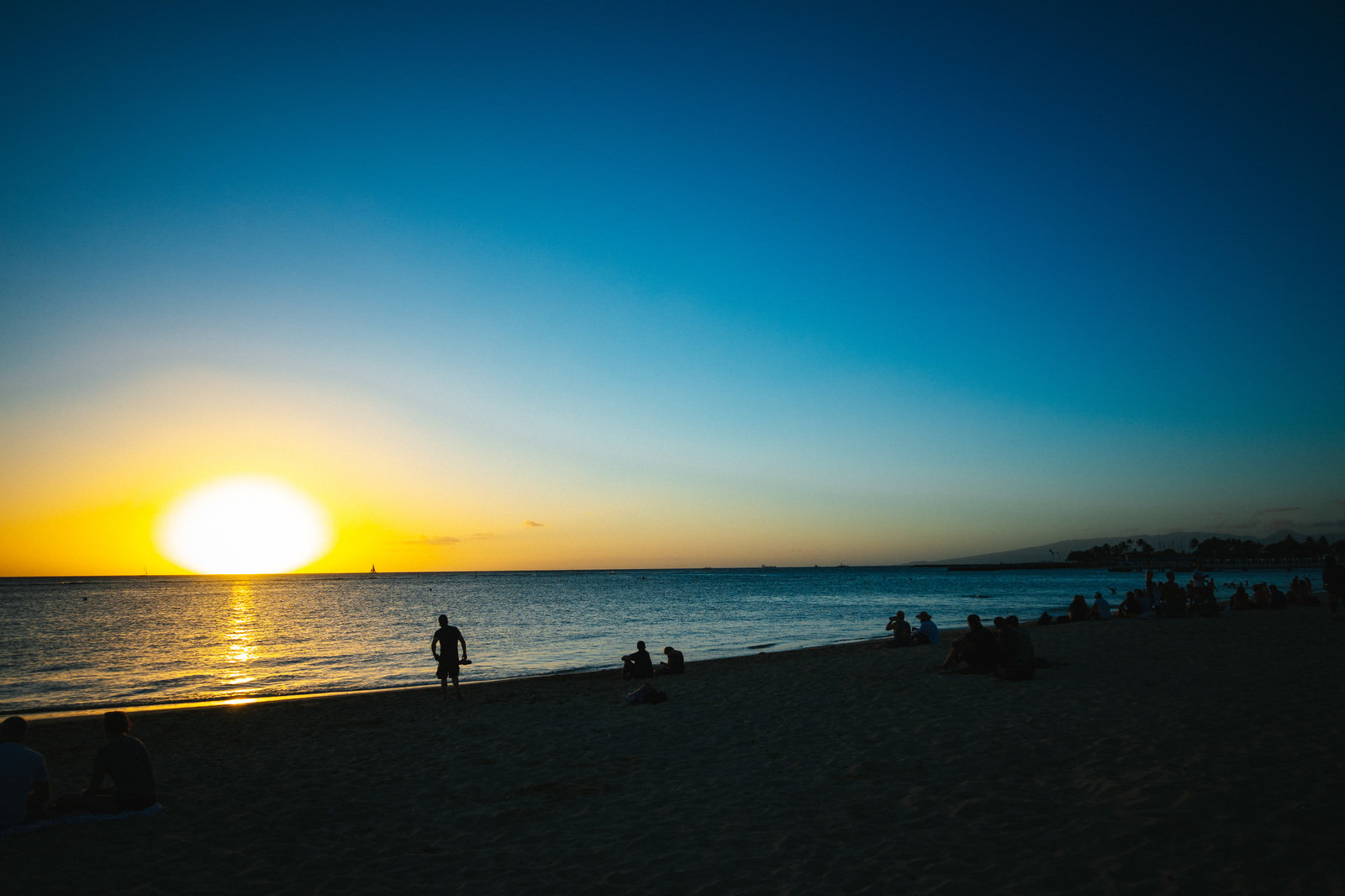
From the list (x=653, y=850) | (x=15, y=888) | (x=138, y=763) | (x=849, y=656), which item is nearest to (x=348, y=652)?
(x=849, y=656)

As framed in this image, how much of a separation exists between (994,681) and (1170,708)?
316 centimetres

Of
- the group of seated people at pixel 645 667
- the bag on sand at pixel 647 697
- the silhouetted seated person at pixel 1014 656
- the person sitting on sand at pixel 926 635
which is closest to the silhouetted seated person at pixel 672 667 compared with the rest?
the group of seated people at pixel 645 667

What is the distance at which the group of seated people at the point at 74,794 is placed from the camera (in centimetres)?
698

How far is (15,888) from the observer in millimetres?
5820

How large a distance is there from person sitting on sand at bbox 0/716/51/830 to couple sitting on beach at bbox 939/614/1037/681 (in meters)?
13.5

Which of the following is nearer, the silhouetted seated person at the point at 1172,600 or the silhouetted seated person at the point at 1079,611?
the silhouetted seated person at the point at 1172,600

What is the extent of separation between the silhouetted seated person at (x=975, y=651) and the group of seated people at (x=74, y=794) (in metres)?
13.2

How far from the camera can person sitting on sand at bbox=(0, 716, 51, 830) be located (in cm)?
695

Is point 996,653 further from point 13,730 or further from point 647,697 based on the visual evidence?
point 13,730

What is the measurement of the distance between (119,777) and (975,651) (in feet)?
45.4

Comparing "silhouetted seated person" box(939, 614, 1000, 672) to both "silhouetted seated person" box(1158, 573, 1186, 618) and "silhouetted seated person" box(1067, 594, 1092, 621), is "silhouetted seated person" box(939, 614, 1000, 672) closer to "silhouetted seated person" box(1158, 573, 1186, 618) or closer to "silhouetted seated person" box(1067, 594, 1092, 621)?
"silhouetted seated person" box(1067, 594, 1092, 621)

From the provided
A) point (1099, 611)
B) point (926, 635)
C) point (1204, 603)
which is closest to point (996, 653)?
point (926, 635)

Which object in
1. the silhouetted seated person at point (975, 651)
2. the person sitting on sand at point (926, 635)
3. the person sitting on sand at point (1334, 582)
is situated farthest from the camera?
the person sitting on sand at point (1334, 582)

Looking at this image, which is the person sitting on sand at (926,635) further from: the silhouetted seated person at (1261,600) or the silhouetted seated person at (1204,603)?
the silhouetted seated person at (1261,600)
